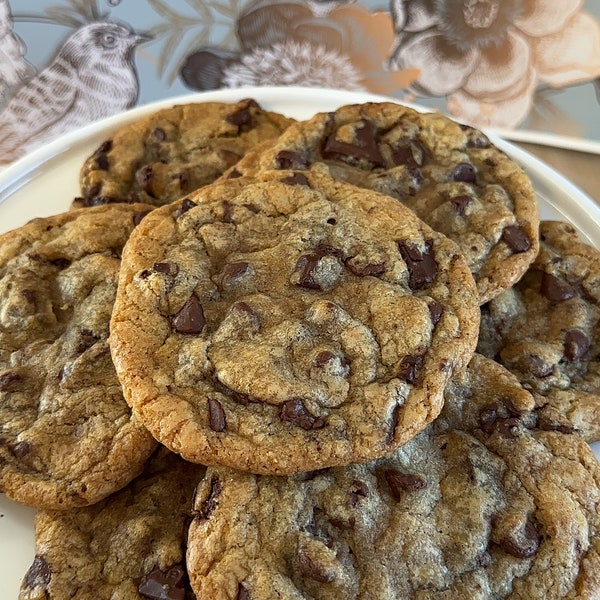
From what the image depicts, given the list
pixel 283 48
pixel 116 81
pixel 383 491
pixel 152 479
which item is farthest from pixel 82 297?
pixel 283 48

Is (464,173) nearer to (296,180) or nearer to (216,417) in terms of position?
(296,180)

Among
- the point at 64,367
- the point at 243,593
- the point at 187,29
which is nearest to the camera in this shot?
the point at 243,593

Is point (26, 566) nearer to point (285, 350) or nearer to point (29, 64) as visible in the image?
point (285, 350)

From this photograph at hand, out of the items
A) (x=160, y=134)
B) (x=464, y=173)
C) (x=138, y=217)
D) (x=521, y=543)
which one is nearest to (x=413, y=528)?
(x=521, y=543)

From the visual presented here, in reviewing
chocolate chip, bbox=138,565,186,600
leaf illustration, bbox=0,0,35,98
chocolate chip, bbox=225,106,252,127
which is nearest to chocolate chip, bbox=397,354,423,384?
chocolate chip, bbox=138,565,186,600

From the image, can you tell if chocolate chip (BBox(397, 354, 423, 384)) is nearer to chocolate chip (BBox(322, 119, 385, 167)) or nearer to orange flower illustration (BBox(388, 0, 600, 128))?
chocolate chip (BBox(322, 119, 385, 167))

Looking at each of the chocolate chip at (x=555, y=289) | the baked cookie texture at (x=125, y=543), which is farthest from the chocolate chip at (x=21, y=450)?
the chocolate chip at (x=555, y=289)

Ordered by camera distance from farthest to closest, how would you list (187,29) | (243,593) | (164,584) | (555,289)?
(187,29), (555,289), (164,584), (243,593)

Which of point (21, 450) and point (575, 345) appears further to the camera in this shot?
point (575, 345)
